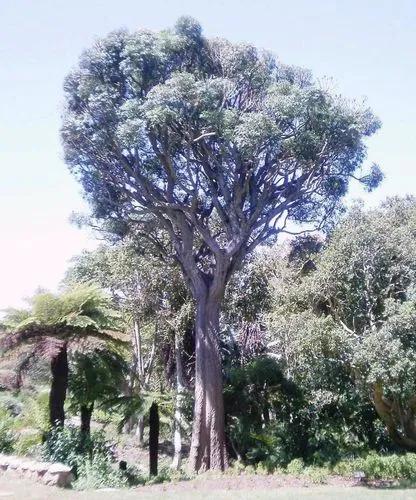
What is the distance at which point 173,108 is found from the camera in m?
13.9

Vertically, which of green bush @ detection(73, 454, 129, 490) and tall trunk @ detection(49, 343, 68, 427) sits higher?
tall trunk @ detection(49, 343, 68, 427)

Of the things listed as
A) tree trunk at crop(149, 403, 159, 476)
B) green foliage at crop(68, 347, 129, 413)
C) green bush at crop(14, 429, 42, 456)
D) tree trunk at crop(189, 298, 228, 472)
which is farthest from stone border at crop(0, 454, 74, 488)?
tree trunk at crop(189, 298, 228, 472)

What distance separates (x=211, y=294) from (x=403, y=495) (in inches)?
288

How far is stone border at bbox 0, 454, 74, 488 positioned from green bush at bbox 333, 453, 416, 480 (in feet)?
24.4

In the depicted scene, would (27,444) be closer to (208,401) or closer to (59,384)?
(59,384)

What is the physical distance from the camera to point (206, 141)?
1511 centimetres

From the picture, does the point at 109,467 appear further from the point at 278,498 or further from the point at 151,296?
the point at 151,296

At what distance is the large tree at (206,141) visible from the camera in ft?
45.9

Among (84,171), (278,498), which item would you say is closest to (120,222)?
(84,171)

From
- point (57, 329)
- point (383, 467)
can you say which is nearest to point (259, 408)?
point (383, 467)

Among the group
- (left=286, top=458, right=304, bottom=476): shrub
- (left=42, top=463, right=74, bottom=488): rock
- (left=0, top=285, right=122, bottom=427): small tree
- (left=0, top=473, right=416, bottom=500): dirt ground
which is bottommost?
(left=0, top=473, right=416, bottom=500): dirt ground

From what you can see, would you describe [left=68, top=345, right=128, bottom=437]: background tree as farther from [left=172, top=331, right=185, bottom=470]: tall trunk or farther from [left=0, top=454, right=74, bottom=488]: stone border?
[left=172, top=331, right=185, bottom=470]: tall trunk

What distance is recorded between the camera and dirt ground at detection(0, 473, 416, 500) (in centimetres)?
798

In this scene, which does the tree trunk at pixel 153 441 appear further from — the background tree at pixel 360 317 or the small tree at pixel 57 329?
the background tree at pixel 360 317
